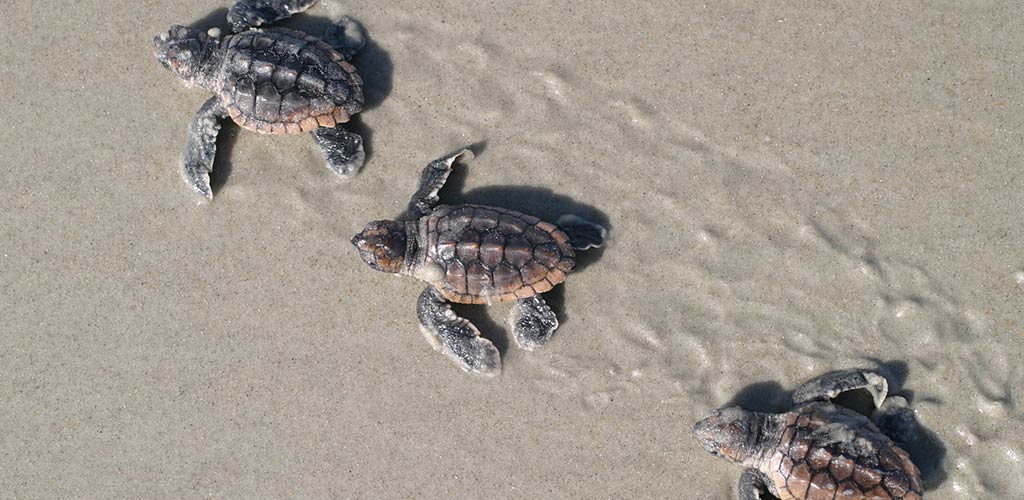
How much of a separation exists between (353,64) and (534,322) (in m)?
2.89

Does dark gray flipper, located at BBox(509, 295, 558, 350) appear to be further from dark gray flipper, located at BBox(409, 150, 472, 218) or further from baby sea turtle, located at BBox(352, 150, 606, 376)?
dark gray flipper, located at BBox(409, 150, 472, 218)

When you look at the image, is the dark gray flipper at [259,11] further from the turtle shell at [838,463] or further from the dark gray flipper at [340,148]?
the turtle shell at [838,463]

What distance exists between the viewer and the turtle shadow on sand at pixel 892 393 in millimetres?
6172

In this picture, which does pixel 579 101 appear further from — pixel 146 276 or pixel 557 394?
pixel 146 276

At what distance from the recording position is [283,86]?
6.38 meters

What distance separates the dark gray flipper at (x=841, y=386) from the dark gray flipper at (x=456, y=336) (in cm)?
256

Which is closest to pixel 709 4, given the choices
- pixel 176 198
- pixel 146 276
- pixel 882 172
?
pixel 882 172

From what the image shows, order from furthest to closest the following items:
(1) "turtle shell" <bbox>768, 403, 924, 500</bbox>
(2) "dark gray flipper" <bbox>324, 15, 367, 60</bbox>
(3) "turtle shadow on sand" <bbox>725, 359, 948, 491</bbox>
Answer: (2) "dark gray flipper" <bbox>324, 15, 367, 60</bbox>
(3) "turtle shadow on sand" <bbox>725, 359, 948, 491</bbox>
(1) "turtle shell" <bbox>768, 403, 924, 500</bbox>

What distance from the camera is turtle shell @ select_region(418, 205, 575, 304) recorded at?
6059 mm


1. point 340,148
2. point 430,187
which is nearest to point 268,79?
point 340,148

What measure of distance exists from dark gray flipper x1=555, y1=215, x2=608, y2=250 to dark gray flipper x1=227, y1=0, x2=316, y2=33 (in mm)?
3125

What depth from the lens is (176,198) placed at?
22.2 ft

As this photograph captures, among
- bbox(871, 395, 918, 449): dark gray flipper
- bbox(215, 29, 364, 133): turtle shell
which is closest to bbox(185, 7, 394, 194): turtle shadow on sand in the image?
bbox(215, 29, 364, 133): turtle shell

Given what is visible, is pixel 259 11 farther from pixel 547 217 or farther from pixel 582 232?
pixel 582 232
